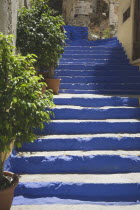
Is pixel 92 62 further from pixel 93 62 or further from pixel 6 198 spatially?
pixel 6 198

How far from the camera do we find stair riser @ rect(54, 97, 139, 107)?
15.8ft

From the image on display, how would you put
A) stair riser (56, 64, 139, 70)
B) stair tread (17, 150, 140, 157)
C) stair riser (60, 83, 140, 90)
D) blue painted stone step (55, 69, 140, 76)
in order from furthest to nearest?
stair riser (56, 64, 139, 70) < blue painted stone step (55, 69, 140, 76) < stair riser (60, 83, 140, 90) < stair tread (17, 150, 140, 157)

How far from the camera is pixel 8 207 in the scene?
2619mm

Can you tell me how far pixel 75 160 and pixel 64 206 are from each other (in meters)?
0.77

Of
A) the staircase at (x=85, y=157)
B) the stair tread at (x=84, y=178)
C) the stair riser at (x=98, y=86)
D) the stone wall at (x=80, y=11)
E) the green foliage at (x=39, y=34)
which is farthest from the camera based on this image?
the stone wall at (x=80, y=11)

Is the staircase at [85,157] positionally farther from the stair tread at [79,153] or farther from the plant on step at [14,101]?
the plant on step at [14,101]

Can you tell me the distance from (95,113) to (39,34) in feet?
6.28

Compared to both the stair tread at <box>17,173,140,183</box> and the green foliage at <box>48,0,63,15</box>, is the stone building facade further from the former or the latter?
the stair tread at <box>17,173,140,183</box>

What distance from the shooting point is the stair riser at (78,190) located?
307 centimetres

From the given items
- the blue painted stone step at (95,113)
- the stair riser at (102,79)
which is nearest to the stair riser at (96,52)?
the stair riser at (102,79)

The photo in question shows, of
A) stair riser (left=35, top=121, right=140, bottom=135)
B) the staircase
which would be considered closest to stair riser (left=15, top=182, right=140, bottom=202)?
the staircase

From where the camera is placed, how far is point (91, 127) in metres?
4.16

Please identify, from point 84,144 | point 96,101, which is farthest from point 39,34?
point 84,144

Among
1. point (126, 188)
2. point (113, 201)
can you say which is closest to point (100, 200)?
point (113, 201)
